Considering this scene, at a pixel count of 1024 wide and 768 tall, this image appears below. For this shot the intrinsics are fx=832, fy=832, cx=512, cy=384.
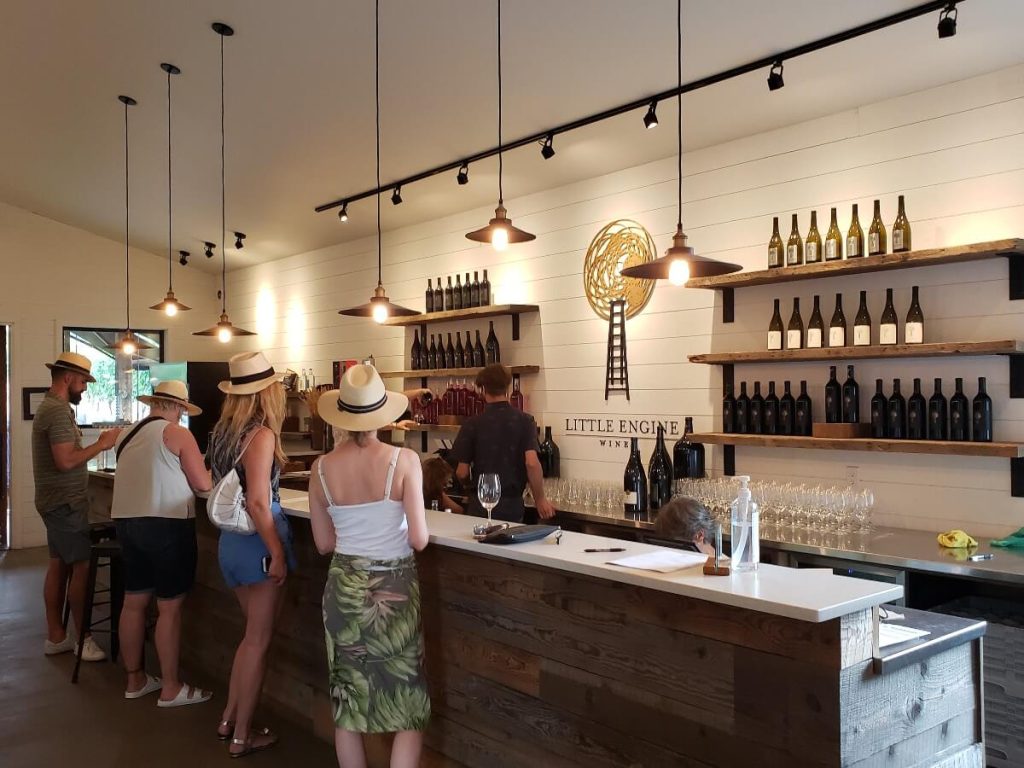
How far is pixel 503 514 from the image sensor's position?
4672 mm

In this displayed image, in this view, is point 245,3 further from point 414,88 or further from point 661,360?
point 661,360

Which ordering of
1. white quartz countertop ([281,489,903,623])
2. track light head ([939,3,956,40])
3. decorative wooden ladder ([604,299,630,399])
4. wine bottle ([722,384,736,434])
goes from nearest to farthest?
white quartz countertop ([281,489,903,623]), track light head ([939,3,956,40]), wine bottle ([722,384,736,434]), decorative wooden ladder ([604,299,630,399])

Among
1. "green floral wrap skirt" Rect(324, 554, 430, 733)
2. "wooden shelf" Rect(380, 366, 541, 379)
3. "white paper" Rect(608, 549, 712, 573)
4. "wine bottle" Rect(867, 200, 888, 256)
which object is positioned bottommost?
"green floral wrap skirt" Rect(324, 554, 430, 733)

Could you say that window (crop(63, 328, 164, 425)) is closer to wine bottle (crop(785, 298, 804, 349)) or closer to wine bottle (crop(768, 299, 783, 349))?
wine bottle (crop(768, 299, 783, 349))

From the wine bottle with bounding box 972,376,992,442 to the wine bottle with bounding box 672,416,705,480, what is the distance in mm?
1496

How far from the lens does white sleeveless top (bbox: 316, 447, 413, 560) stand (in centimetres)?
280

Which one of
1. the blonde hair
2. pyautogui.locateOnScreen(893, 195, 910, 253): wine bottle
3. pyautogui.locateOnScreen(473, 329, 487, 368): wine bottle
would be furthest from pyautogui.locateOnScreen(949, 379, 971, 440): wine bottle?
pyautogui.locateOnScreen(473, 329, 487, 368): wine bottle

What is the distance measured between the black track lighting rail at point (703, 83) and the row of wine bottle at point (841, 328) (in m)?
1.19

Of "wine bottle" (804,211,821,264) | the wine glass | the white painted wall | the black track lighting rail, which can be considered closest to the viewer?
the wine glass

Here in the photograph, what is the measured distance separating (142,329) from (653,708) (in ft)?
29.6

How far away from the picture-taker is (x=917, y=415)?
3873 mm

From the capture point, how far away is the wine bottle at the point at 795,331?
4.24 meters

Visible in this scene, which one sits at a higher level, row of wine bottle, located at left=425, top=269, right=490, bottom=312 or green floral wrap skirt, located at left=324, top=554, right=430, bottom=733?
row of wine bottle, located at left=425, top=269, right=490, bottom=312

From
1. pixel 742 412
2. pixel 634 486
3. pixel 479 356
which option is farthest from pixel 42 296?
pixel 742 412
